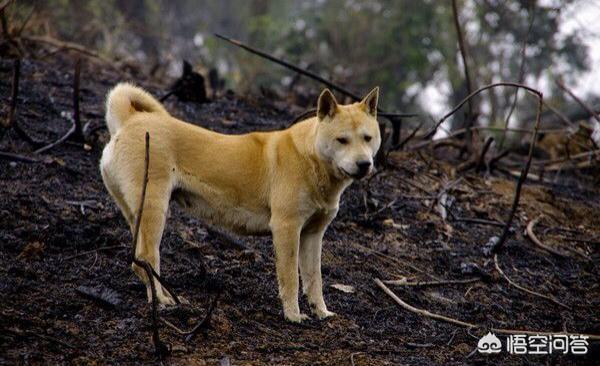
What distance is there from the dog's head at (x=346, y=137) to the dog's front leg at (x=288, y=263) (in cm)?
52

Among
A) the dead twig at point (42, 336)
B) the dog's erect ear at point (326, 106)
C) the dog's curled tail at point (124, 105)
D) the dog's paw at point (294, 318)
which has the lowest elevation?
the dog's paw at point (294, 318)

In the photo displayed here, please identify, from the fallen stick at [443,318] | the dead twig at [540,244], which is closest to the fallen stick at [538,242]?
the dead twig at [540,244]

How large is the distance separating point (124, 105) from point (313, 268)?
1.82 metres

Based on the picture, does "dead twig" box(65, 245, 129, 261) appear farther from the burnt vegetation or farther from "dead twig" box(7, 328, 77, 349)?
"dead twig" box(7, 328, 77, 349)

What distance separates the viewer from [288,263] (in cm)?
488

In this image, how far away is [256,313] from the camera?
4.91 metres

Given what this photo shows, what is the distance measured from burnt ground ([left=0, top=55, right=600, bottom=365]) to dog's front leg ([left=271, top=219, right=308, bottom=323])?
0.44ft

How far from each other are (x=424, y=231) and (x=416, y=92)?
1318 cm

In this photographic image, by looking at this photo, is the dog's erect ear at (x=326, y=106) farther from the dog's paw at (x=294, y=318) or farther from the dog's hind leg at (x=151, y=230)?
the dog's paw at (x=294, y=318)

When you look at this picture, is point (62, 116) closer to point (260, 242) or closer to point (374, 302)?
point (260, 242)

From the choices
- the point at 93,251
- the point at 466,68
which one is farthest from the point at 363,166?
the point at 466,68

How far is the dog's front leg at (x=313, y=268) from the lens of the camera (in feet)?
16.7

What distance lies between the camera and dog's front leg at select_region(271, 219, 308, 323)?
4.87 metres

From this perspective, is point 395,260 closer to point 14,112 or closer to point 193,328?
point 193,328
